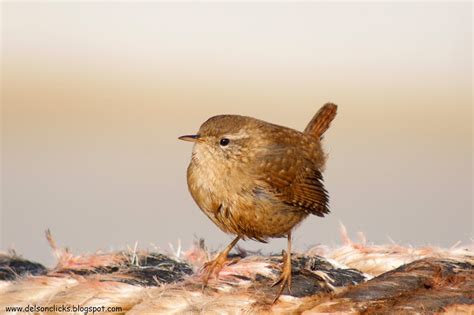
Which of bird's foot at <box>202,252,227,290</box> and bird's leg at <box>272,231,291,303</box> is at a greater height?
bird's foot at <box>202,252,227,290</box>

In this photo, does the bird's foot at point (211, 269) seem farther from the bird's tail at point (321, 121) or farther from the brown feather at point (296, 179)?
the bird's tail at point (321, 121)

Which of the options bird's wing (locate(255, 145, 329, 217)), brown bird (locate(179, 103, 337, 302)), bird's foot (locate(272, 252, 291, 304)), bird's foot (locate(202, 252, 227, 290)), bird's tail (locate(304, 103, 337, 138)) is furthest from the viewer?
bird's tail (locate(304, 103, 337, 138))

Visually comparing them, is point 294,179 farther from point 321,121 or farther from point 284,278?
point 284,278

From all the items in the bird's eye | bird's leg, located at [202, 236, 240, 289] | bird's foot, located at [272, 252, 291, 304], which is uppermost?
the bird's eye

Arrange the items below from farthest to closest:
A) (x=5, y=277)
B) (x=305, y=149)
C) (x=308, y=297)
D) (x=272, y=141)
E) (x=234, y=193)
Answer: (x=305, y=149), (x=272, y=141), (x=234, y=193), (x=5, y=277), (x=308, y=297)

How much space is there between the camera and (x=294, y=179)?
141 inches

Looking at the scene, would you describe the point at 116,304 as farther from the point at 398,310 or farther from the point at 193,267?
the point at 398,310

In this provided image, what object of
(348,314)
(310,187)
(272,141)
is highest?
(272,141)

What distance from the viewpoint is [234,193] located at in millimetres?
3199

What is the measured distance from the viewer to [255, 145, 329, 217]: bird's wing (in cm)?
338

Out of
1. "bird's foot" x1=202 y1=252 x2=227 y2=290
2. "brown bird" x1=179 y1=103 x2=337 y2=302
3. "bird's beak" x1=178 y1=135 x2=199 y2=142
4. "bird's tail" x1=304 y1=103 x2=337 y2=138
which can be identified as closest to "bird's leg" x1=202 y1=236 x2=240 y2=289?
"bird's foot" x1=202 y1=252 x2=227 y2=290

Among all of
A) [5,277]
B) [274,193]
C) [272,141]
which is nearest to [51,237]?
[5,277]

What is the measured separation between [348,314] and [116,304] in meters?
0.70

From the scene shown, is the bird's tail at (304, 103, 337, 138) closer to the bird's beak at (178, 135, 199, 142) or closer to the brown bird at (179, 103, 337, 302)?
the brown bird at (179, 103, 337, 302)
